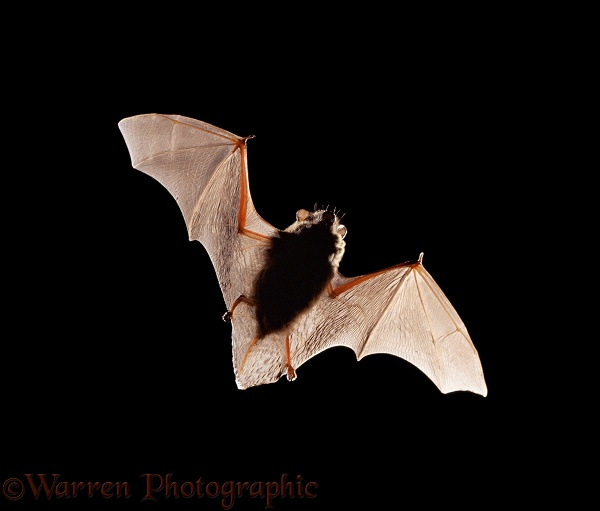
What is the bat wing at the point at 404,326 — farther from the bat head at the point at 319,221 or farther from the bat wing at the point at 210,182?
the bat wing at the point at 210,182

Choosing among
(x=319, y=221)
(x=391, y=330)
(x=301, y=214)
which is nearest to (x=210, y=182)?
(x=301, y=214)

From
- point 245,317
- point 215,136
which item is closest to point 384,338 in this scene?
point 245,317

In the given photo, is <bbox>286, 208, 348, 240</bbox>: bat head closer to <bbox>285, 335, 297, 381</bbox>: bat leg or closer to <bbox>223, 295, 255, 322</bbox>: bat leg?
<bbox>223, 295, 255, 322</bbox>: bat leg

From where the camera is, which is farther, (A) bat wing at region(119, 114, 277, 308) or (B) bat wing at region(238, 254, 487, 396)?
(A) bat wing at region(119, 114, 277, 308)

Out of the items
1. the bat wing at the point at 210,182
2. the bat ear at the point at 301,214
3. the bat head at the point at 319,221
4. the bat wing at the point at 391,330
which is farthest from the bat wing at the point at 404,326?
the bat wing at the point at 210,182

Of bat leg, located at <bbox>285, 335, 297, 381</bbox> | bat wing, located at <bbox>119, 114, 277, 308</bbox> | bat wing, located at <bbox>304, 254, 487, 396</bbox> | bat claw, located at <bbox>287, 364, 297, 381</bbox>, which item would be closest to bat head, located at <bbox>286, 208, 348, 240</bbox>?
bat wing, located at <bbox>119, 114, 277, 308</bbox>
